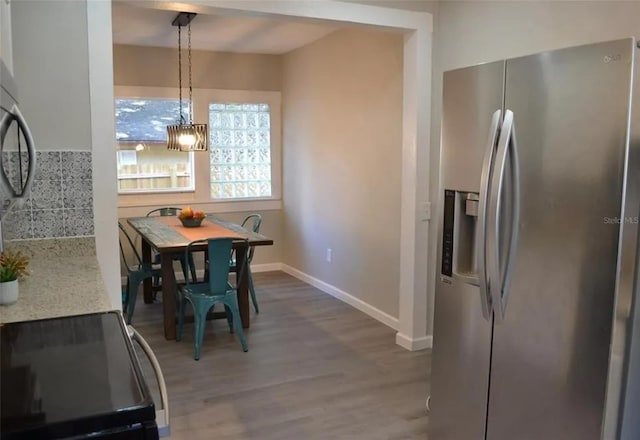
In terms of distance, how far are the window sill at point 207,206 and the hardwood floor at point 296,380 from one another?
1.44 m

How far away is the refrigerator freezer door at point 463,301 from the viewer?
2.10 m

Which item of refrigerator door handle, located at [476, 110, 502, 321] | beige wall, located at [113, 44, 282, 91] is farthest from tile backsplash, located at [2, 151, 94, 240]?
beige wall, located at [113, 44, 282, 91]

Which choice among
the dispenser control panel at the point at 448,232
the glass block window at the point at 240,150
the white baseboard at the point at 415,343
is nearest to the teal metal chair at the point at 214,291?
the white baseboard at the point at 415,343

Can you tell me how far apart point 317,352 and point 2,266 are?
244cm

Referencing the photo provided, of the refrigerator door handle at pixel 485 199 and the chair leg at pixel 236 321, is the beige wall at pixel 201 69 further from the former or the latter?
the refrigerator door handle at pixel 485 199

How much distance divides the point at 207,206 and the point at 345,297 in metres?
2.06

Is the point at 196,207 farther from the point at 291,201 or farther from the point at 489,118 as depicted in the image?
the point at 489,118

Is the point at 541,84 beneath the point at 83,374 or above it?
above

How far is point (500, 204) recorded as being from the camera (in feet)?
6.33

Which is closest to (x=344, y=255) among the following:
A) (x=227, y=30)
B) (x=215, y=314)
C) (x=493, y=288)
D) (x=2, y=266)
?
(x=215, y=314)

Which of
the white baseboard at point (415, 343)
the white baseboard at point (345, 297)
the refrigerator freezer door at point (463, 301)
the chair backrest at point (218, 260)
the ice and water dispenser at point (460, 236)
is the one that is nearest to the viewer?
the refrigerator freezer door at point (463, 301)

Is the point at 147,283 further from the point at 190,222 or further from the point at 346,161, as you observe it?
the point at 346,161

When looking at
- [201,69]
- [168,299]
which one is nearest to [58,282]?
[168,299]

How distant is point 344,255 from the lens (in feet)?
17.0
